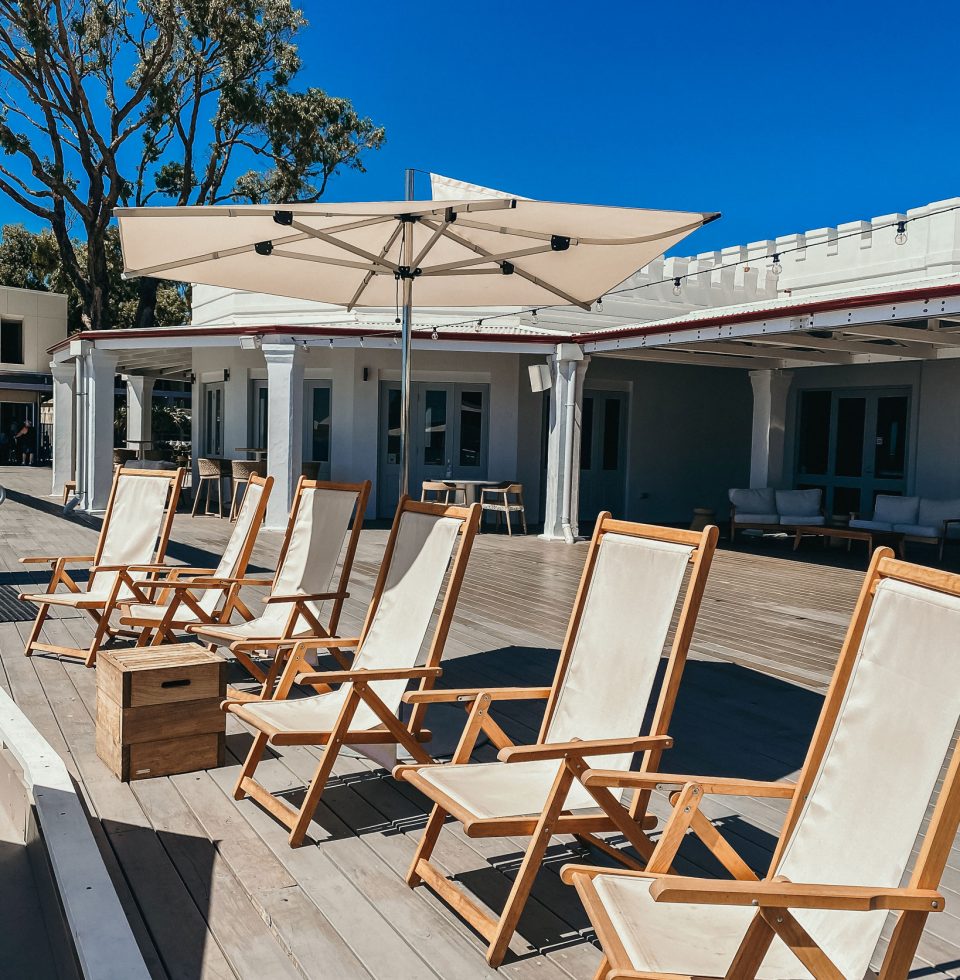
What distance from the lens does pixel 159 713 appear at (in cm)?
357

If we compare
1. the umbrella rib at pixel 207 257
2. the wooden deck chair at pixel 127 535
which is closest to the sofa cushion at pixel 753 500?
the wooden deck chair at pixel 127 535

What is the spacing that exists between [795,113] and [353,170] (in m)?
22.3

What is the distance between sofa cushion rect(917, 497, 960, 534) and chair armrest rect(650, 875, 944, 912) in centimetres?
1127

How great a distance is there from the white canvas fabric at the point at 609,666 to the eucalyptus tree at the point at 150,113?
2136cm

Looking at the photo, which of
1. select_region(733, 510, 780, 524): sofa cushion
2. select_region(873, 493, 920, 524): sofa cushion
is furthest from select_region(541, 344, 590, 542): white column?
select_region(873, 493, 920, 524): sofa cushion

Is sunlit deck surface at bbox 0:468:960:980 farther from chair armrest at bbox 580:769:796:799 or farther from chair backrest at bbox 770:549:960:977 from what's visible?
chair armrest at bbox 580:769:796:799

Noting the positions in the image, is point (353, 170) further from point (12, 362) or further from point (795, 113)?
point (795, 113)

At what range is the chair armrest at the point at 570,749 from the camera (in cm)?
238

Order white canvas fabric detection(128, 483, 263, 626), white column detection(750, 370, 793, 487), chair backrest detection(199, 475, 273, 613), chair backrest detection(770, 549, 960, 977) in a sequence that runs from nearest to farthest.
Result: chair backrest detection(770, 549, 960, 977)
white canvas fabric detection(128, 483, 263, 626)
chair backrest detection(199, 475, 273, 613)
white column detection(750, 370, 793, 487)

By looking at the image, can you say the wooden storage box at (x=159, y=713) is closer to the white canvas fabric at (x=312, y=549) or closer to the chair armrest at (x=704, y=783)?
the white canvas fabric at (x=312, y=549)

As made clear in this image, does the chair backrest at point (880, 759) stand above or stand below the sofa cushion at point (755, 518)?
above

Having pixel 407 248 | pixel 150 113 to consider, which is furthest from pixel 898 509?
pixel 150 113

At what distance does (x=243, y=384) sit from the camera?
16.8 metres

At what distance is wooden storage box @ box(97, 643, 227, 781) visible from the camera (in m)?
3.51
